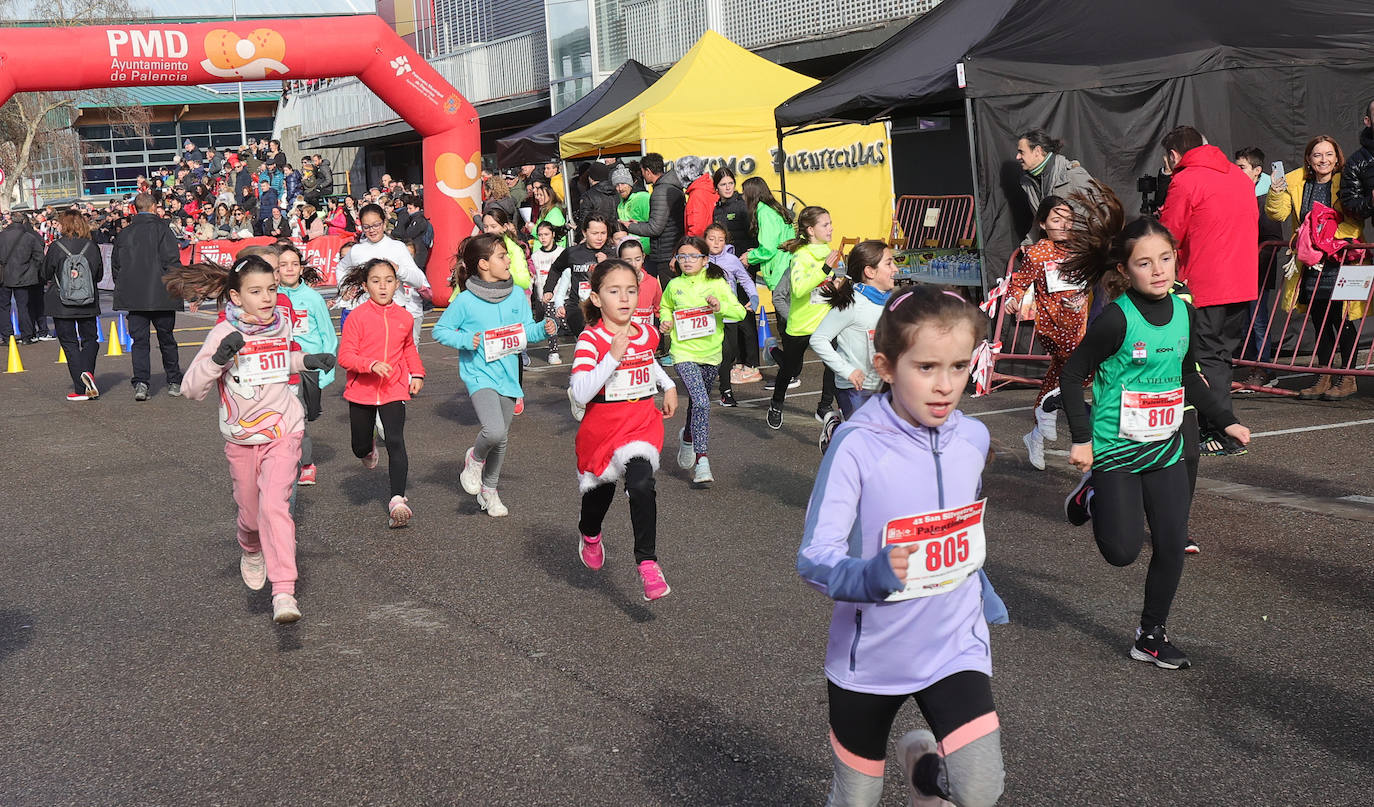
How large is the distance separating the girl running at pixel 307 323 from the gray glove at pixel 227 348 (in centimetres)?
285

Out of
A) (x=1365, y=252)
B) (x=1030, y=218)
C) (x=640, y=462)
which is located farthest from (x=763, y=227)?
(x=640, y=462)

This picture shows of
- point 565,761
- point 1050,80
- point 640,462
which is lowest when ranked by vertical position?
point 565,761

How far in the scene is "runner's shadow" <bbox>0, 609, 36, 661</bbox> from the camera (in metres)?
5.82

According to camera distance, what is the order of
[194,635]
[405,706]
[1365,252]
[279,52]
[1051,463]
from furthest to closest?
1. [279,52]
2. [1365,252]
3. [1051,463]
4. [194,635]
5. [405,706]

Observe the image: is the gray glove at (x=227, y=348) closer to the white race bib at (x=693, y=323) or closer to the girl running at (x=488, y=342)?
the girl running at (x=488, y=342)

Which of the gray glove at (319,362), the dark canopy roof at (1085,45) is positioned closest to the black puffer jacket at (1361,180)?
the dark canopy roof at (1085,45)

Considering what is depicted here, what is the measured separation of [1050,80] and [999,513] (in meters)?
5.96

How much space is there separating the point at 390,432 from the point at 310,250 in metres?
19.6

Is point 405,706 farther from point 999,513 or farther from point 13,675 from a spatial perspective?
point 999,513

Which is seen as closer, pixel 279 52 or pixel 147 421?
pixel 147 421

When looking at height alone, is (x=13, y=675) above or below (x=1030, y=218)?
below

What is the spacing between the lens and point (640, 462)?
593 cm

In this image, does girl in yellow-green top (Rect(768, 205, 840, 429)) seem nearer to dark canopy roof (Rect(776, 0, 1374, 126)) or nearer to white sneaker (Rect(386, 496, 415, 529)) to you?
dark canopy roof (Rect(776, 0, 1374, 126))

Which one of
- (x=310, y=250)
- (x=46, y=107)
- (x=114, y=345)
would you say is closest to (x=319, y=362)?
(x=114, y=345)
